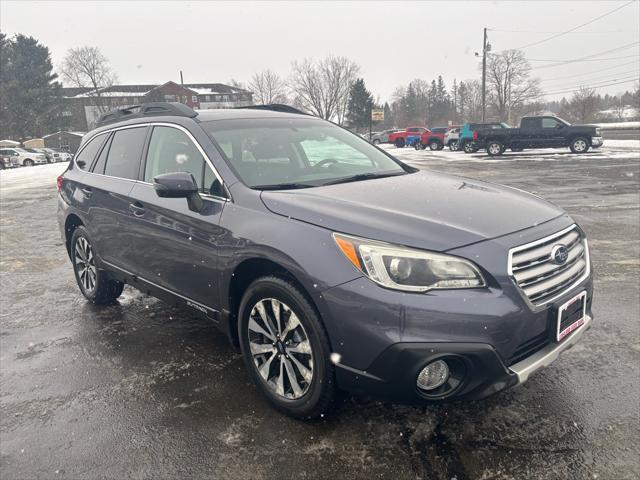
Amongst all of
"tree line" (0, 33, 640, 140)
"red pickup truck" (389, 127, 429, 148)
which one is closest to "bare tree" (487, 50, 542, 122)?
"tree line" (0, 33, 640, 140)

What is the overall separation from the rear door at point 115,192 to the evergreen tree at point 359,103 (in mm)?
76516

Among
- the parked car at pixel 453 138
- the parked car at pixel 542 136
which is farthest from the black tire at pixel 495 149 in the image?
the parked car at pixel 453 138

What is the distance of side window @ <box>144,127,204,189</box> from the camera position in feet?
10.9

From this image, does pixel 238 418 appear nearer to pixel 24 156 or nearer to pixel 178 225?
pixel 178 225

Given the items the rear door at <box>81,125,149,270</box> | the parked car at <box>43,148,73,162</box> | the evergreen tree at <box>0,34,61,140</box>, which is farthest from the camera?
the evergreen tree at <box>0,34,61,140</box>

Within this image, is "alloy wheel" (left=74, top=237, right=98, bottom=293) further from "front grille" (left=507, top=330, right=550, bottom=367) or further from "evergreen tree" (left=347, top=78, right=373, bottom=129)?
"evergreen tree" (left=347, top=78, right=373, bottom=129)

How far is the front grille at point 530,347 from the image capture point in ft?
7.48

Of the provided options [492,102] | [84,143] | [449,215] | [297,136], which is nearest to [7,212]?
[84,143]

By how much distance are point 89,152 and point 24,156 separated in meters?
44.5

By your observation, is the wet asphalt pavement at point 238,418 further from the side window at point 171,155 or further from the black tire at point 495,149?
the black tire at point 495,149

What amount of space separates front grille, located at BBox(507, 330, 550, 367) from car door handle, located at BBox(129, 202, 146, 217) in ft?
8.91

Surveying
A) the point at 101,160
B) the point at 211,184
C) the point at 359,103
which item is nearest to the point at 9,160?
the point at 101,160

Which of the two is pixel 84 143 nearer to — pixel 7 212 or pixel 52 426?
pixel 52 426

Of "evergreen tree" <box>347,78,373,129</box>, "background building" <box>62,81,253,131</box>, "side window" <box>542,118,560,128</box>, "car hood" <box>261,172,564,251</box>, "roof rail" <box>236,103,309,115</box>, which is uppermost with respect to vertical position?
"background building" <box>62,81,253,131</box>
